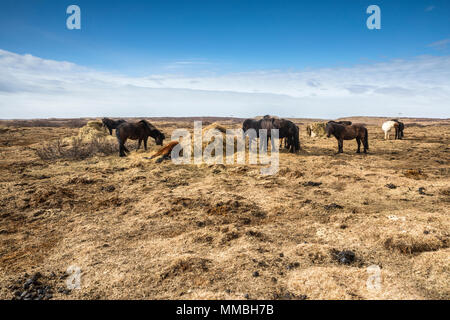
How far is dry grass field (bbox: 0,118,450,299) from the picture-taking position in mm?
3400

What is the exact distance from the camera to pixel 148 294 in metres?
3.24

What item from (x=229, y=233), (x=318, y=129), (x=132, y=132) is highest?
(x=318, y=129)

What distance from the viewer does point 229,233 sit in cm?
502

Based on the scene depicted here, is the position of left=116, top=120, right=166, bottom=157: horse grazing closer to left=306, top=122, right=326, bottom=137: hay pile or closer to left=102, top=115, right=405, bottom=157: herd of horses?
left=102, top=115, right=405, bottom=157: herd of horses

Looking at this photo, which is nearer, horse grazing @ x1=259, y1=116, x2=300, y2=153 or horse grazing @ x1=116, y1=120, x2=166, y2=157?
horse grazing @ x1=116, y1=120, x2=166, y2=157

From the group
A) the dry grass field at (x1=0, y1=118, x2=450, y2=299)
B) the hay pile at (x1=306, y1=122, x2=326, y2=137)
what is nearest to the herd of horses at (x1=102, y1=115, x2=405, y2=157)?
the dry grass field at (x1=0, y1=118, x2=450, y2=299)

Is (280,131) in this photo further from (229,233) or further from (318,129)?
(229,233)

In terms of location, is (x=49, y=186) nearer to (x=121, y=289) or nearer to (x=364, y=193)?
(x=121, y=289)

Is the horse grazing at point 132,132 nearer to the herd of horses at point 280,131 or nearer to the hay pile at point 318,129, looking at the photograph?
the herd of horses at point 280,131

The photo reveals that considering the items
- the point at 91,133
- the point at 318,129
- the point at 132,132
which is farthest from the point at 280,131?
the point at 91,133

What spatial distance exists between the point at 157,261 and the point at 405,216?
5586mm

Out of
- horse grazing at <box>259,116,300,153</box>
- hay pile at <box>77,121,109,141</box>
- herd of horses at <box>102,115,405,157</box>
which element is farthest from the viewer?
hay pile at <box>77,121,109,141</box>

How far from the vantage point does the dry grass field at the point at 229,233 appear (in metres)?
3.40

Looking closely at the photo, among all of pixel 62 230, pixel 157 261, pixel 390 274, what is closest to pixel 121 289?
pixel 157 261
